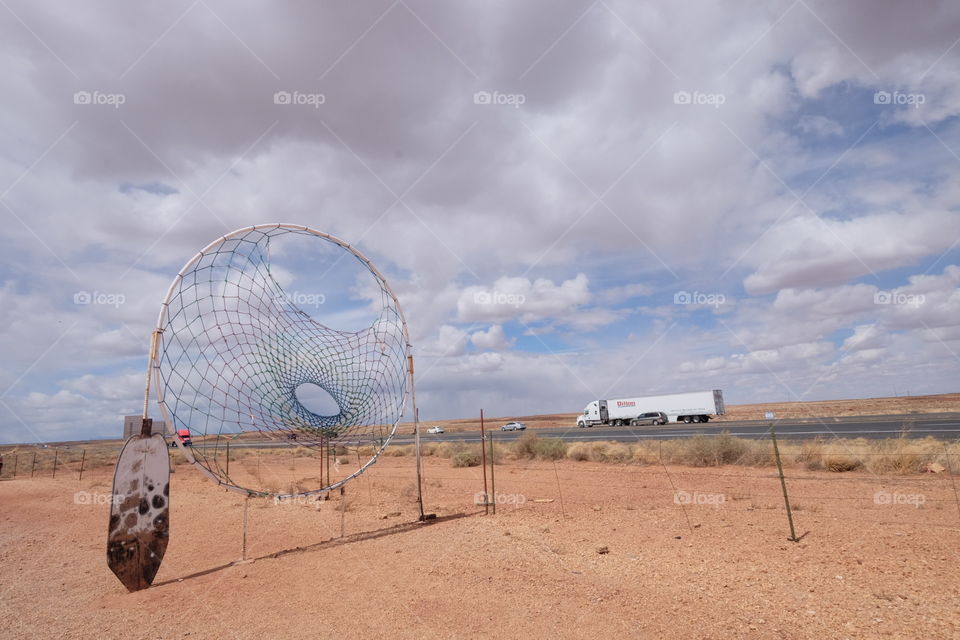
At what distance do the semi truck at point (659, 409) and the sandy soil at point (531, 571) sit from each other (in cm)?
4891

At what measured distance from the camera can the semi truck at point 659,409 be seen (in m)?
61.3

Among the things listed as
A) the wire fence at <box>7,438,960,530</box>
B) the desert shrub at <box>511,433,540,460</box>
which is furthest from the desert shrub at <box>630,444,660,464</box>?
the desert shrub at <box>511,433,540,460</box>

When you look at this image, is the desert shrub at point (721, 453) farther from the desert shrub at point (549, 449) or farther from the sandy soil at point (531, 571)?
the desert shrub at point (549, 449)

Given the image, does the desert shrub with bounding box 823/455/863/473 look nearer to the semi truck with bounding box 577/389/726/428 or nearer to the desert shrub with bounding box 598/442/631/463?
the desert shrub with bounding box 598/442/631/463

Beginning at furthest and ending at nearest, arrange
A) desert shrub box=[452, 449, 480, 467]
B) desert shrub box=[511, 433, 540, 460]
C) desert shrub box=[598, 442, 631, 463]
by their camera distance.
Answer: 1. desert shrub box=[511, 433, 540, 460]
2. desert shrub box=[452, 449, 480, 467]
3. desert shrub box=[598, 442, 631, 463]

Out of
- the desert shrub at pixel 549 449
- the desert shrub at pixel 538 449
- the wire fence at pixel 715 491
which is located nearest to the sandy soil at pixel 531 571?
the wire fence at pixel 715 491

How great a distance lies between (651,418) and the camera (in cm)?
6406

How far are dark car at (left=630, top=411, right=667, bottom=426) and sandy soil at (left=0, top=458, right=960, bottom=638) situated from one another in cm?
4915

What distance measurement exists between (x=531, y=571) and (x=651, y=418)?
2366 inches

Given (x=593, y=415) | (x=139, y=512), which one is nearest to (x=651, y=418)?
(x=593, y=415)

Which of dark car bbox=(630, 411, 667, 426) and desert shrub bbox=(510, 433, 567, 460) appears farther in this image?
dark car bbox=(630, 411, 667, 426)

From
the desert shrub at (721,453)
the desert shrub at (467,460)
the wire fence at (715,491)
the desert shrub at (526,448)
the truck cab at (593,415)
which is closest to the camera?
the wire fence at (715,491)

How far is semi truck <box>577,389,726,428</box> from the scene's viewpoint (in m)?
61.3

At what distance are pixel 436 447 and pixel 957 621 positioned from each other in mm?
34959
